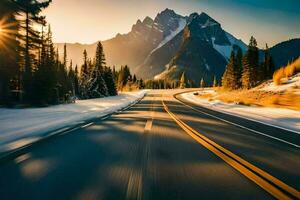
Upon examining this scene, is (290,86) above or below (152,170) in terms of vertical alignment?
above

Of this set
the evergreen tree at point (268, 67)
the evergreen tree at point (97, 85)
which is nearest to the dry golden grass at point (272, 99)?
the evergreen tree at point (97, 85)

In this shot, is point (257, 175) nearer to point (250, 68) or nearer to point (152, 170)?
point (152, 170)

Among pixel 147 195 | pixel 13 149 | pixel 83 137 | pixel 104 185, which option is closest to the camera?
pixel 147 195

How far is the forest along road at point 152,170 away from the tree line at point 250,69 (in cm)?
5693

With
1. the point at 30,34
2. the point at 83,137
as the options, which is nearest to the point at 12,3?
the point at 30,34

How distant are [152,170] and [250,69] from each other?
210 feet

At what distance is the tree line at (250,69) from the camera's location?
6475cm

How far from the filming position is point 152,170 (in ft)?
15.9

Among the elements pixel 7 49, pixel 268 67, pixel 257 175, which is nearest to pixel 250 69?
pixel 268 67

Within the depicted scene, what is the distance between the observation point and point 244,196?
12.2ft

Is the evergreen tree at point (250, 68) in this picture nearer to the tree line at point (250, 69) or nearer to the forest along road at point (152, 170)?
the tree line at point (250, 69)

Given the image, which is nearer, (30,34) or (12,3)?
(12,3)

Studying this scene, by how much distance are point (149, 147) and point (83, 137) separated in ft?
7.76

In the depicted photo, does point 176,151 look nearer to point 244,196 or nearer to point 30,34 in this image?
point 244,196
